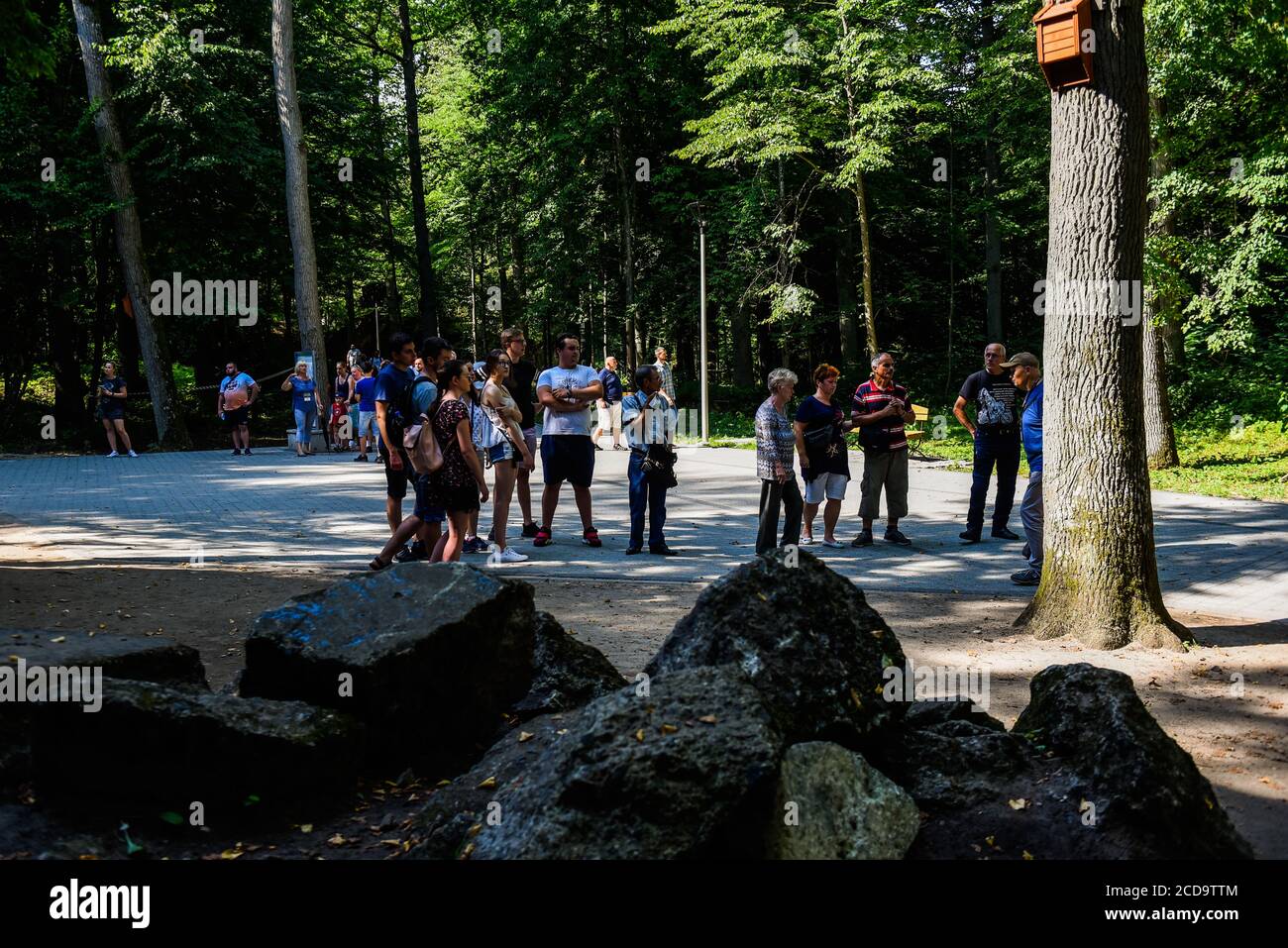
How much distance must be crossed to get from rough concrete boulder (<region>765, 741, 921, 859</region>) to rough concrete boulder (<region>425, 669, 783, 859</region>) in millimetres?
92

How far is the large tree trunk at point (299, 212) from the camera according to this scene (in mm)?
24109

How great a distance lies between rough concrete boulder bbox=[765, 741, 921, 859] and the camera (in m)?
3.52

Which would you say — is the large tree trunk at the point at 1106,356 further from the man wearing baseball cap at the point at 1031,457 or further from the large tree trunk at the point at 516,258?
the large tree trunk at the point at 516,258

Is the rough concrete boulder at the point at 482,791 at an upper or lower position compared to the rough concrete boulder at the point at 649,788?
lower

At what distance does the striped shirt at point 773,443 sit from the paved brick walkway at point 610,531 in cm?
101

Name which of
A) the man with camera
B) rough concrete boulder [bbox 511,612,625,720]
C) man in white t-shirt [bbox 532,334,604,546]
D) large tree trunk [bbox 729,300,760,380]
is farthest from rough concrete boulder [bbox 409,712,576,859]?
large tree trunk [bbox 729,300,760,380]

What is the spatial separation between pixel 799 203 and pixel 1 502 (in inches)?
863

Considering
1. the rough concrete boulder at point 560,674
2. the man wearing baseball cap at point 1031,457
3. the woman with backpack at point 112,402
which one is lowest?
the rough concrete boulder at point 560,674

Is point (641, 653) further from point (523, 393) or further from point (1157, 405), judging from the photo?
point (1157, 405)

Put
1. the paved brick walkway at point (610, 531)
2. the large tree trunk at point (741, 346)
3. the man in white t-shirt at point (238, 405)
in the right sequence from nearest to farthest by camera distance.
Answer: the paved brick walkway at point (610, 531), the man in white t-shirt at point (238, 405), the large tree trunk at point (741, 346)

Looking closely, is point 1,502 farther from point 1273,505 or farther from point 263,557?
point 1273,505

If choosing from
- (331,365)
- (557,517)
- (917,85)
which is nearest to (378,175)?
(331,365)

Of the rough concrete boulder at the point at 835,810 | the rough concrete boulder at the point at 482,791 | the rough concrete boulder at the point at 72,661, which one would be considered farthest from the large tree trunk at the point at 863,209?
the rough concrete boulder at the point at 835,810

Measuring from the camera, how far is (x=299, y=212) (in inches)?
977
